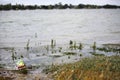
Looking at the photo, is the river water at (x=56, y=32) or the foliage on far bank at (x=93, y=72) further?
the river water at (x=56, y=32)

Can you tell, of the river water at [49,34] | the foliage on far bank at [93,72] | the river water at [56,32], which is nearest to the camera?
the foliage on far bank at [93,72]

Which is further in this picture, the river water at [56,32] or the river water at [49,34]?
the river water at [56,32]

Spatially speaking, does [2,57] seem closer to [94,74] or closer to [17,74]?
[17,74]

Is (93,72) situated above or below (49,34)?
above

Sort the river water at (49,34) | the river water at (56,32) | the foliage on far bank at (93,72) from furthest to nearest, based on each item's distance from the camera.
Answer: the river water at (56,32)
the river water at (49,34)
the foliage on far bank at (93,72)

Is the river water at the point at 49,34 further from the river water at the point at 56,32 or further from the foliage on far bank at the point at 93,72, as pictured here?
the foliage on far bank at the point at 93,72

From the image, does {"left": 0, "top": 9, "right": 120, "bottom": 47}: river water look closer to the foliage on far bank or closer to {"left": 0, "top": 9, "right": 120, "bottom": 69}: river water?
{"left": 0, "top": 9, "right": 120, "bottom": 69}: river water

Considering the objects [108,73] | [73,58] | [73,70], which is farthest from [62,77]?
[73,58]

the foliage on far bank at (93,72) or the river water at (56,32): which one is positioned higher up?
the foliage on far bank at (93,72)

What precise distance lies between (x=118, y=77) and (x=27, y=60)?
34.3 feet

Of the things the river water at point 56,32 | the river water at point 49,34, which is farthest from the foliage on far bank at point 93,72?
the river water at point 56,32

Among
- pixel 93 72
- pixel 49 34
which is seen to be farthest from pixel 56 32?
pixel 93 72

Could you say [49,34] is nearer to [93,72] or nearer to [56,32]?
[56,32]

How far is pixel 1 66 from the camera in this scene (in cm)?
1886
